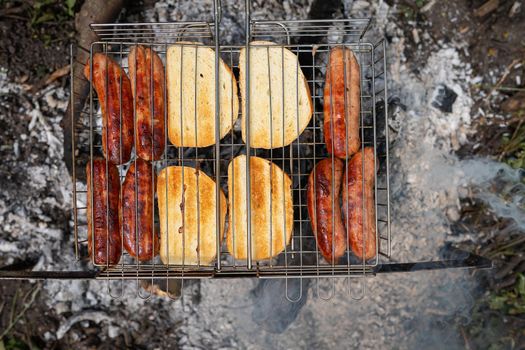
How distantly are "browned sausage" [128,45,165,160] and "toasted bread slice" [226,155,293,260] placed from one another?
571mm

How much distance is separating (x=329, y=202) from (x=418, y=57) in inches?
65.8

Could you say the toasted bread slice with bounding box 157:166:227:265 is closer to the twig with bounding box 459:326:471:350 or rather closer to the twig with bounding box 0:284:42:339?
the twig with bounding box 0:284:42:339

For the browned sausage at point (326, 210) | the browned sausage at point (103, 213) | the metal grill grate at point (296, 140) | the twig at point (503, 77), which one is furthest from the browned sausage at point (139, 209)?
the twig at point (503, 77)

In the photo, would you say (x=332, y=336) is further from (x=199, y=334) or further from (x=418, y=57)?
(x=418, y=57)

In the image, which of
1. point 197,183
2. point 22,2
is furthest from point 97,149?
point 22,2

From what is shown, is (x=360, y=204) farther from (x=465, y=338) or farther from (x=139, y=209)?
(x=465, y=338)

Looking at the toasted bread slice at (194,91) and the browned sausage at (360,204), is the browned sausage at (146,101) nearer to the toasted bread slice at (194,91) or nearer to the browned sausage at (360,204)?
the toasted bread slice at (194,91)

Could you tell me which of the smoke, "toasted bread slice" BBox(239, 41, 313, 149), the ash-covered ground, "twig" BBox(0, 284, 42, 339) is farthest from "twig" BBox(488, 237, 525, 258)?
"twig" BBox(0, 284, 42, 339)

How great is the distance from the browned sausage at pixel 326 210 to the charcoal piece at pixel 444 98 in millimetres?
1319

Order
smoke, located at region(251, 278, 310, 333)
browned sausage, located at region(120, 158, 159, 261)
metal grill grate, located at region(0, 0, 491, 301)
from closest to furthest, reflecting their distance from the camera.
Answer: browned sausage, located at region(120, 158, 159, 261)
metal grill grate, located at region(0, 0, 491, 301)
smoke, located at region(251, 278, 310, 333)

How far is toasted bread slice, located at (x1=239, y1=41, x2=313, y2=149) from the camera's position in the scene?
3064 mm

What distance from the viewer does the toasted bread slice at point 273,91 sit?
3.06 m

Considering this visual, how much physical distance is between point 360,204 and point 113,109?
182cm

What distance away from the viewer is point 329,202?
2932 millimetres
